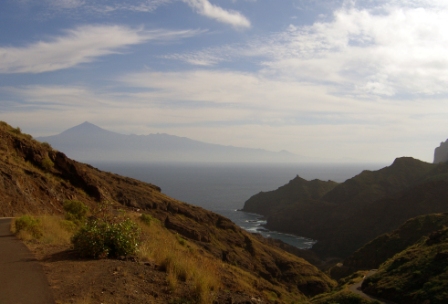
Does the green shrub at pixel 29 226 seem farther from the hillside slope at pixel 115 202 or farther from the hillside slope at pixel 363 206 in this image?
the hillside slope at pixel 363 206

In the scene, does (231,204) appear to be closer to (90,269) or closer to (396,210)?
(396,210)

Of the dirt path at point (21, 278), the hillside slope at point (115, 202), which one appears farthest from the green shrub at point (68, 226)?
the hillside slope at point (115, 202)

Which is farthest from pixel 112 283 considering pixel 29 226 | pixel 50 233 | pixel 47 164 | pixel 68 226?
pixel 47 164

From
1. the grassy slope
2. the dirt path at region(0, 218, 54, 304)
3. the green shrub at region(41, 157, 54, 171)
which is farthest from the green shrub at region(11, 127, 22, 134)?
the grassy slope

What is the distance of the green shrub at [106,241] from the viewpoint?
9.65m

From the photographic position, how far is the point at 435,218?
53469 mm

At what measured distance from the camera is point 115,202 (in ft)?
109

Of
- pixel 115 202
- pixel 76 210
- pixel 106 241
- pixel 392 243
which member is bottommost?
pixel 392 243

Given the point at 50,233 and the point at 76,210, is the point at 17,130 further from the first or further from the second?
the point at 50,233

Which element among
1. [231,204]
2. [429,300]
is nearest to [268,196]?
[231,204]

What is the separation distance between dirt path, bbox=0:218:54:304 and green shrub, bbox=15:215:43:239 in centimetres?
147

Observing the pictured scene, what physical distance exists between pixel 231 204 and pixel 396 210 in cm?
7416

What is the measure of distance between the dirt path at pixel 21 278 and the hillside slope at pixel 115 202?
10.1 m

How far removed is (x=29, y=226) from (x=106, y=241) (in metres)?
4.91
